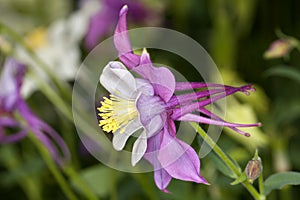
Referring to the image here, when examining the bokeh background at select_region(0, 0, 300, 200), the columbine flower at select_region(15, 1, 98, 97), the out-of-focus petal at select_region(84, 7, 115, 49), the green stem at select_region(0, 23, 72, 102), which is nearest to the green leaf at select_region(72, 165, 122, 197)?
the bokeh background at select_region(0, 0, 300, 200)

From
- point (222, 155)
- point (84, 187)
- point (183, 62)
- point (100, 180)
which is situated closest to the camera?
point (222, 155)

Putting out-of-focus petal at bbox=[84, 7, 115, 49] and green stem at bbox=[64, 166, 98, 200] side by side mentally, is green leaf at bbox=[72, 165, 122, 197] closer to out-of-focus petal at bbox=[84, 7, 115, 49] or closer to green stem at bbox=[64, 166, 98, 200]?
green stem at bbox=[64, 166, 98, 200]

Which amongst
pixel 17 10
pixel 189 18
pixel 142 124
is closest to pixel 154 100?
pixel 142 124

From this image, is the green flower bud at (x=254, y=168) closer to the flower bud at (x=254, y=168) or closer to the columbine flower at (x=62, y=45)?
the flower bud at (x=254, y=168)

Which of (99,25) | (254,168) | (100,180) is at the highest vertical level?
(99,25)

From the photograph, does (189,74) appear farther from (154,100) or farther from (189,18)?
(154,100)

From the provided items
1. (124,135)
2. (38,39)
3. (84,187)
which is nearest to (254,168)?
(124,135)

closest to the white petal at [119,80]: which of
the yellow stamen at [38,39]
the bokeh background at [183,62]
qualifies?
the bokeh background at [183,62]

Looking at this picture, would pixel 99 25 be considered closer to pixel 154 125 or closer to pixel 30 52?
pixel 30 52
